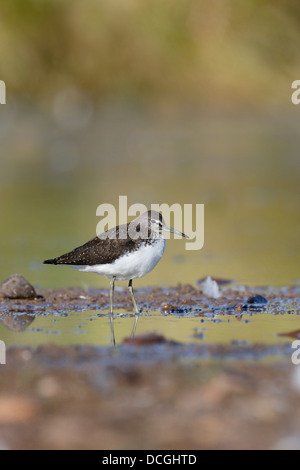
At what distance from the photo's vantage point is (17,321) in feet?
23.1

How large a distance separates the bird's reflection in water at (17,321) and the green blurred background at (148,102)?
800 centimetres

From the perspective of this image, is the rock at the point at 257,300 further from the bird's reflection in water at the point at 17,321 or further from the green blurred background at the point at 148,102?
the green blurred background at the point at 148,102

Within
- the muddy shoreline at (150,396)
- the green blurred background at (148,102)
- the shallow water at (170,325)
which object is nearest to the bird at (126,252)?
the shallow water at (170,325)

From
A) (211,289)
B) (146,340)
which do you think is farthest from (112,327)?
(211,289)

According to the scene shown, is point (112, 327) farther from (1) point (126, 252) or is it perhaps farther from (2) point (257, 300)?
(2) point (257, 300)

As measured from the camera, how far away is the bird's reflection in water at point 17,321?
6756 mm

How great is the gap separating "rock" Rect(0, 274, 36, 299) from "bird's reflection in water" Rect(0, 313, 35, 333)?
553 mm

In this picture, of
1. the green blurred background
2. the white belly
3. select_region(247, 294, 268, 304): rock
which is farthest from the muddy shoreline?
the green blurred background

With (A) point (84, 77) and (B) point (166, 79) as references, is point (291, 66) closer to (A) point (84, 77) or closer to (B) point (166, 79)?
(B) point (166, 79)

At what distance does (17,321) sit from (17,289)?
857 millimetres
